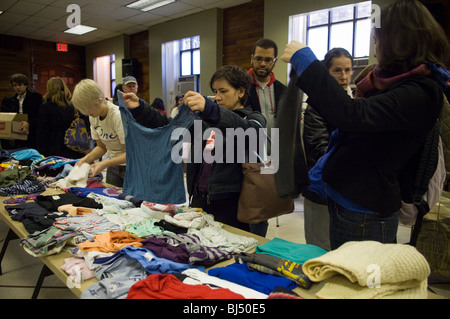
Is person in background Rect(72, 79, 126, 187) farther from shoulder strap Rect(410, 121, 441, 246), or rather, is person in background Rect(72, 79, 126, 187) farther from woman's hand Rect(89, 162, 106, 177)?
shoulder strap Rect(410, 121, 441, 246)

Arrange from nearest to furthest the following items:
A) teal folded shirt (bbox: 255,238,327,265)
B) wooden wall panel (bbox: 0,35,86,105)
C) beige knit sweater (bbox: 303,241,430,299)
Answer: beige knit sweater (bbox: 303,241,430,299) → teal folded shirt (bbox: 255,238,327,265) → wooden wall panel (bbox: 0,35,86,105)

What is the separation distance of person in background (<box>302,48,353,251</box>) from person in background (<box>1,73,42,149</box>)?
366 centimetres

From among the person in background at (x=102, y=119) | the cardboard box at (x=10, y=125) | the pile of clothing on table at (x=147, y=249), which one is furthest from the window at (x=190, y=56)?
the pile of clothing on table at (x=147, y=249)

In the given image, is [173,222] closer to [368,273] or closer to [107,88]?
[368,273]

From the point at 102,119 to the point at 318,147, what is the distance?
1.51m

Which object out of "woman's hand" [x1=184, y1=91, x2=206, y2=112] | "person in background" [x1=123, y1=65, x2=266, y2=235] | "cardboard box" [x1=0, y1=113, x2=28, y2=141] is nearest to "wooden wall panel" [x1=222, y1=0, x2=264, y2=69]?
"cardboard box" [x1=0, y1=113, x2=28, y2=141]

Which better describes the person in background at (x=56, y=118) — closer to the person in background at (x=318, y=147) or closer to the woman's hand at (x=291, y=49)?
the person in background at (x=318, y=147)

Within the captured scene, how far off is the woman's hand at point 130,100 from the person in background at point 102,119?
1.26 ft

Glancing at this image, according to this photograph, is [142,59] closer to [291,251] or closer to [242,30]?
[242,30]

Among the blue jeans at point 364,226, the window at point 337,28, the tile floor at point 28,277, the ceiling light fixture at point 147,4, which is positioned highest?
the ceiling light fixture at point 147,4

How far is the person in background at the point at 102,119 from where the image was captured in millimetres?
2176

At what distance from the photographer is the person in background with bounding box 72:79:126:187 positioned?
85.7 inches

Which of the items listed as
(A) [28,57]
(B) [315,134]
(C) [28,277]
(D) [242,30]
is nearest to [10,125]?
(C) [28,277]
